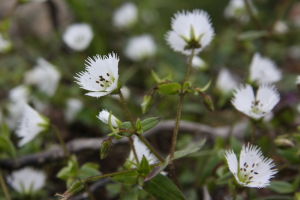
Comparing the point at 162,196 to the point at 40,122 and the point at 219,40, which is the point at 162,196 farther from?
the point at 219,40

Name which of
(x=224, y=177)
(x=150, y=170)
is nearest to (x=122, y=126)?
(x=150, y=170)

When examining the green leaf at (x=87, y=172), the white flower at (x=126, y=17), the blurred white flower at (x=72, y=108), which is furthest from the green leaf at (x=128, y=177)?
the white flower at (x=126, y=17)

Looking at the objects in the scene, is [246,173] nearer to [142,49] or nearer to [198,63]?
[198,63]

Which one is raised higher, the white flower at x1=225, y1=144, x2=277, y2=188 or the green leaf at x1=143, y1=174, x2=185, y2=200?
the white flower at x1=225, y1=144, x2=277, y2=188

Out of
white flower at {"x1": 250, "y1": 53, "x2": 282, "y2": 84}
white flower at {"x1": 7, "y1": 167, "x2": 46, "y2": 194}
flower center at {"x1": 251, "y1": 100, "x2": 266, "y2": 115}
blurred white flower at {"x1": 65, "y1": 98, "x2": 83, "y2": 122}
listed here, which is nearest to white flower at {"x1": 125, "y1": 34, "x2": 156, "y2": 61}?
blurred white flower at {"x1": 65, "y1": 98, "x2": 83, "y2": 122}

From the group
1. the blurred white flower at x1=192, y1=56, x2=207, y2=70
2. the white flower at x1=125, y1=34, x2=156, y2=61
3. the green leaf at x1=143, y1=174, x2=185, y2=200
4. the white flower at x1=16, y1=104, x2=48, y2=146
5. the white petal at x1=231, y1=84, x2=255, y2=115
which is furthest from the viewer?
the white flower at x1=125, y1=34, x2=156, y2=61

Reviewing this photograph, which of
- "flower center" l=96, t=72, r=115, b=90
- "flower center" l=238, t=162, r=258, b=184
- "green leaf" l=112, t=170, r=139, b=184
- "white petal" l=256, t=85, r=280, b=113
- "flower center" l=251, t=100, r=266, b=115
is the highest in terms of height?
"white petal" l=256, t=85, r=280, b=113

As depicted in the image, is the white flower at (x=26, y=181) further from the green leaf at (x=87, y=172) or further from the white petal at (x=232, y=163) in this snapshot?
the white petal at (x=232, y=163)

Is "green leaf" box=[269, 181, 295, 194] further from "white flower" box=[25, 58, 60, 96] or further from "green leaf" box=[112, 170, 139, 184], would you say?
"white flower" box=[25, 58, 60, 96]
